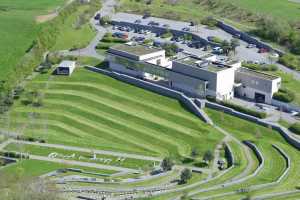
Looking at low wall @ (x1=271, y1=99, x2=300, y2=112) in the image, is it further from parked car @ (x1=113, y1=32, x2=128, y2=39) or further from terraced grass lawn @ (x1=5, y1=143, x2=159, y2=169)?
parked car @ (x1=113, y1=32, x2=128, y2=39)

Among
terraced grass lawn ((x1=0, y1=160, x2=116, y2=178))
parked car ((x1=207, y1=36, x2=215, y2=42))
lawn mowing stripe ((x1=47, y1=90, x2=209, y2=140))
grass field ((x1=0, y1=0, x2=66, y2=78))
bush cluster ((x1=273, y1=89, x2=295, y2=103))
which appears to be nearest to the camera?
terraced grass lawn ((x1=0, y1=160, x2=116, y2=178))

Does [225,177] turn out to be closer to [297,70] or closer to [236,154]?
[236,154]

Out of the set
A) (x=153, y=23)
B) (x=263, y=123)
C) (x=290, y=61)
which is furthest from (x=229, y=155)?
(x=153, y=23)

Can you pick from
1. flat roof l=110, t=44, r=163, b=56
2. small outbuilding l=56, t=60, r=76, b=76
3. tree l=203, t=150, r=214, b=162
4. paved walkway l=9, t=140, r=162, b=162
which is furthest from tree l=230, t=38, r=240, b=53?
tree l=203, t=150, r=214, b=162

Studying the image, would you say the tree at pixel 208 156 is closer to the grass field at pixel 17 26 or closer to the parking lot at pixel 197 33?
the parking lot at pixel 197 33

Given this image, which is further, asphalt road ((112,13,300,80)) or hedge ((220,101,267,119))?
asphalt road ((112,13,300,80))

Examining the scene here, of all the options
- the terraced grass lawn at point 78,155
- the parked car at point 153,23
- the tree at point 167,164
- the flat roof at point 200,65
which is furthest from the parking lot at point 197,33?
the tree at point 167,164

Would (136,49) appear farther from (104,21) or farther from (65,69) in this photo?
(104,21)
